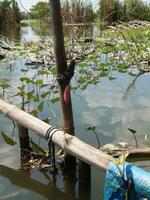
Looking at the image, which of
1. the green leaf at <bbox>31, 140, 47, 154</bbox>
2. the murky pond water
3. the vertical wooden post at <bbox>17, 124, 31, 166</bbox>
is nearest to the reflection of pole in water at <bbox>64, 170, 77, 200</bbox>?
the murky pond water

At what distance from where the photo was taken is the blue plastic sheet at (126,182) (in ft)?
8.50

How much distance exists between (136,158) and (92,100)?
106 inches

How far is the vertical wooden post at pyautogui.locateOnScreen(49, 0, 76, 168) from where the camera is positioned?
11.8 feet

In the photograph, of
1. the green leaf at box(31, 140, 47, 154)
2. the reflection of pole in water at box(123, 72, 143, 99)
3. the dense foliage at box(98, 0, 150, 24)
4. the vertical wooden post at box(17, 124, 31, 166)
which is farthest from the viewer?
the dense foliage at box(98, 0, 150, 24)

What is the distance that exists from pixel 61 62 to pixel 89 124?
1.87 meters

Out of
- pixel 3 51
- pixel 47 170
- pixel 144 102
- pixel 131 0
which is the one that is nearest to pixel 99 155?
pixel 47 170

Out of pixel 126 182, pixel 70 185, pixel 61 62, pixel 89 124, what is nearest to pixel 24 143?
pixel 70 185

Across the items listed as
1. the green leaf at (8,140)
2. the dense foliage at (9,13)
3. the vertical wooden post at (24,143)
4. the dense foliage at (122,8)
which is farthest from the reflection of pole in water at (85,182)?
the dense foliage at (9,13)

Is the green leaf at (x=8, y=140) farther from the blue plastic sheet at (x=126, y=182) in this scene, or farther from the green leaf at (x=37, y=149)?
the blue plastic sheet at (x=126, y=182)

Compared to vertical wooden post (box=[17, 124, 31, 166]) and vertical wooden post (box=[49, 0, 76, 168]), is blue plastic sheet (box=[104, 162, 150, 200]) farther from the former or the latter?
vertical wooden post (box=[17, 124, 31, 166])

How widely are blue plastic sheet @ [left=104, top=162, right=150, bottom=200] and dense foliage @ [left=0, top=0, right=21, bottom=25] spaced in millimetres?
26016

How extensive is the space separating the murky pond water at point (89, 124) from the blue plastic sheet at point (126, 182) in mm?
702

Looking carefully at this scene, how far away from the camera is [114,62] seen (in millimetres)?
10672

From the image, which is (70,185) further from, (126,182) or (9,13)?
(9,13)
